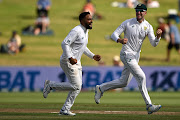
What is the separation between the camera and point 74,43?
9.45 metres

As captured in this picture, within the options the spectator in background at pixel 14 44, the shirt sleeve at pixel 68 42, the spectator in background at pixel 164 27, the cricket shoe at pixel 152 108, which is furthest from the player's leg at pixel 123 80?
the spectator in background at pixel 164 27

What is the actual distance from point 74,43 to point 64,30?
18.0 metres

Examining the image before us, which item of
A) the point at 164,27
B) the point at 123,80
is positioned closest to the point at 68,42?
the point at 123,80

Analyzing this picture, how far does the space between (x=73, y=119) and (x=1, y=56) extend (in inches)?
613

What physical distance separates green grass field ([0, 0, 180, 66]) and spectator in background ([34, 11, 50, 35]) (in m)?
0.39

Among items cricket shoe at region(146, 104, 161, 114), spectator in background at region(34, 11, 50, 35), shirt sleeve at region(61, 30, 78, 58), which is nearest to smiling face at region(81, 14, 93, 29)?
shirt sleeve at region(61, 30, 78, 58)

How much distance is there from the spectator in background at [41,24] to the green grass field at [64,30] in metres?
0.39

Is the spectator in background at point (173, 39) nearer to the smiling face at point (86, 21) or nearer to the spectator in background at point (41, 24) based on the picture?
the spectator in background at point (41, 24)

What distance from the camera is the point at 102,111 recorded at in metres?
10.3

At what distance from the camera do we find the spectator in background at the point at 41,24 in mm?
25750

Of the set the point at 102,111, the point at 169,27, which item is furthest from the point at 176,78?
the point at 102,111

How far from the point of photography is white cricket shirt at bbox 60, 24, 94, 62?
9266mm

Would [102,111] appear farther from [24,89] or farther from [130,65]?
[24,89]

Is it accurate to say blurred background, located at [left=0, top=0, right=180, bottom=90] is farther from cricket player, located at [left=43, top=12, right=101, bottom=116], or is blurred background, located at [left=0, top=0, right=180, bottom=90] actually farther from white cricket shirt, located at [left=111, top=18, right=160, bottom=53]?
cricket player, located at [left=43, top=12, right=101, bottom=116]
